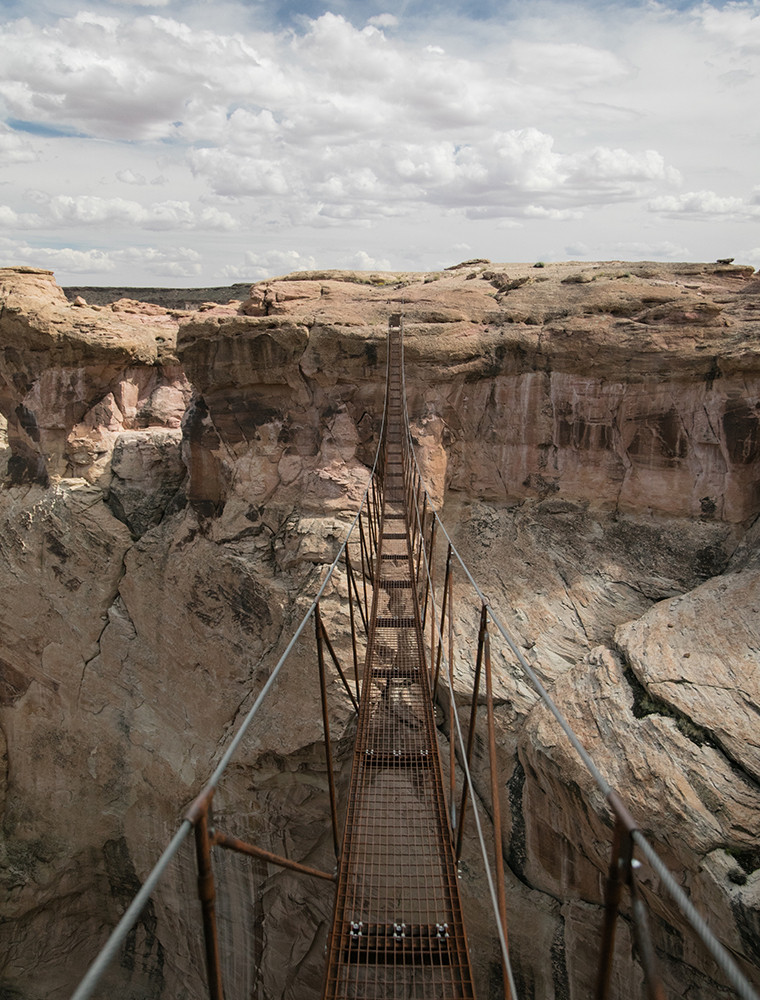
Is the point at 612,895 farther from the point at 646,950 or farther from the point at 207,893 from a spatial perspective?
the point at 207,893

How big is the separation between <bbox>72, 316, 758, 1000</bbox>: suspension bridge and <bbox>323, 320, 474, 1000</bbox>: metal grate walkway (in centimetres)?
2

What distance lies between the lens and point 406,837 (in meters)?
5.52

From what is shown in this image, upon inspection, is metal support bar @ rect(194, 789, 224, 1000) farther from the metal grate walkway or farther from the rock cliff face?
the rock cliff face

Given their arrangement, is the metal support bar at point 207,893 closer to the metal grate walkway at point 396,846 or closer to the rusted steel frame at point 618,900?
the rusted steel frame at point 618,900

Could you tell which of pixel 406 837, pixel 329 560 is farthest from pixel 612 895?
pixel 329 560

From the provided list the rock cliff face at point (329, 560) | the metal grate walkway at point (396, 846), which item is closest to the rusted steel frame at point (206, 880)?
the metal grate walkway at point (396, 846)

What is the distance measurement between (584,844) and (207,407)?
33.0 feet

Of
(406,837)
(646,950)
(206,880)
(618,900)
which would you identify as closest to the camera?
(646,950)

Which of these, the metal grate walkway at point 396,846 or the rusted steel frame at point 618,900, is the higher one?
the rusted steel frame at point 618,900

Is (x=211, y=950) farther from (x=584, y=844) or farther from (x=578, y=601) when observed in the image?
(x=578, y=601)

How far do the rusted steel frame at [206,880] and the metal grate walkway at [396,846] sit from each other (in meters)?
1.64

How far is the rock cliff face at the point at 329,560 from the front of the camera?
25.4ft

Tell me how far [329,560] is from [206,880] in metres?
8.46

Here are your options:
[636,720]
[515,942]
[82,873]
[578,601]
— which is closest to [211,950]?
[636,720]
